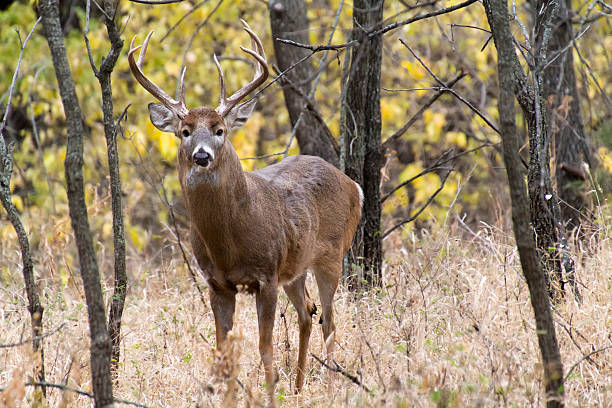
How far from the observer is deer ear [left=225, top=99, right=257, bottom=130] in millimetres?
5148

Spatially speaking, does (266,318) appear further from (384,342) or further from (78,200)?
(78,200)

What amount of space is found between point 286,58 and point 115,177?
3258 millimetres

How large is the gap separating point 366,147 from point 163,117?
1.91m

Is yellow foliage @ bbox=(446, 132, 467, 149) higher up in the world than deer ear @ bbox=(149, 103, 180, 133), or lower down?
higher up

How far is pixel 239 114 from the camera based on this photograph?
5.22 metres

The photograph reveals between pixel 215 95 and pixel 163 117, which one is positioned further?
pixel 215 95

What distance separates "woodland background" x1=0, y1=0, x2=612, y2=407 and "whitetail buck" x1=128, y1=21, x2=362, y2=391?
26cm

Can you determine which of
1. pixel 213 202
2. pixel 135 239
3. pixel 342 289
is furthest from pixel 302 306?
pixel 135 239

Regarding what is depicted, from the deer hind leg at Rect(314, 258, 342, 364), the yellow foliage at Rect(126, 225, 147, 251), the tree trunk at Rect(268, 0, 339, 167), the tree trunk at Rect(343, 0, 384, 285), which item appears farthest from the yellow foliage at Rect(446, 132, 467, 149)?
the deer hind leg at Rect(314, 258, 342, 364)

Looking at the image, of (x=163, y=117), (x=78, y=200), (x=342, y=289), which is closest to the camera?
(x=78, y=200)

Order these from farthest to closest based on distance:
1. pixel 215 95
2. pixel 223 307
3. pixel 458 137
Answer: pixel 215 95
pixel 458 137
pixel 223 307

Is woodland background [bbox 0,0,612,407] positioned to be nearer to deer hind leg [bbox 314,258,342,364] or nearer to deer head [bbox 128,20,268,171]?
deer hind leg [bbox 314,258,342,364]

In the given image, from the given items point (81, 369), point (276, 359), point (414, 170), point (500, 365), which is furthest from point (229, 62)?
point (500, 365)

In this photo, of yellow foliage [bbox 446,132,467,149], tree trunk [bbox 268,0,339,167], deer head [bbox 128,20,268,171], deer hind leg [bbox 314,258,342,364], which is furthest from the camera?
yellow foliage [bbox 446,132,467,149]
